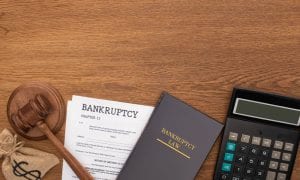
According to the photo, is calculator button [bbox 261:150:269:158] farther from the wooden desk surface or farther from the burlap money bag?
the burlap money bag

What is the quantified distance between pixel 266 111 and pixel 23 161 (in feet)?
1.47

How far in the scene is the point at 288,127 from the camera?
67 centimetres

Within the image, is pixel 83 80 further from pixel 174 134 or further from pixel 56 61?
pixel 174 134

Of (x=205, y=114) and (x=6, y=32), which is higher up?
(x=6, y=32)

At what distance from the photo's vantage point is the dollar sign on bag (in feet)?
2.40

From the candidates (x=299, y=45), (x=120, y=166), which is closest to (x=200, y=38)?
(x=299, y=45)

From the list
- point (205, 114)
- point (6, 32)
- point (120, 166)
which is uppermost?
point (6, 32)

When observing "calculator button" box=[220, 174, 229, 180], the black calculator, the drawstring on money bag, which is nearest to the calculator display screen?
the black calculator

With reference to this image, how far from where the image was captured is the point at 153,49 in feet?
2.27

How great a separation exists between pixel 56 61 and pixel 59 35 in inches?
1.9

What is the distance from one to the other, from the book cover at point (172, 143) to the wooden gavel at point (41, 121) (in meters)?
0.09

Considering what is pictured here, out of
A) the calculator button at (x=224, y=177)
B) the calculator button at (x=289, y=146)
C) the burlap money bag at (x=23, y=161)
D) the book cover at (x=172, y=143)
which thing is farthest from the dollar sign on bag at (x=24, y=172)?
the calculator button at (x=289, y=146)

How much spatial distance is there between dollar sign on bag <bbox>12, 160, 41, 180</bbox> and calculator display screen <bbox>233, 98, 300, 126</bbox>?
38cm

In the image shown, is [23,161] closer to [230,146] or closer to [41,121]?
[41,121]
